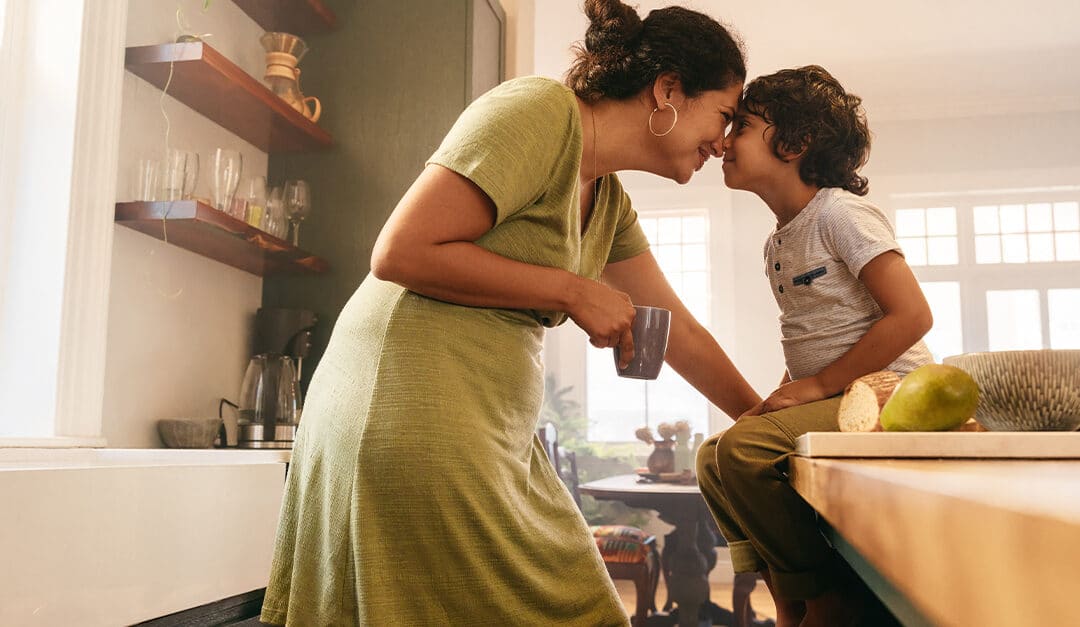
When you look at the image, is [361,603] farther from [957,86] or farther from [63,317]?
[957,86]

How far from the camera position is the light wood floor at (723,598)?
199 inches

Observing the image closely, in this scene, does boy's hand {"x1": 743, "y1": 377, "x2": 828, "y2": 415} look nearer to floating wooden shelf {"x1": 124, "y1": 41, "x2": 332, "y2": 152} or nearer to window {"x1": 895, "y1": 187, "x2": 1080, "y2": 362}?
floating wooden shelf {"x1": 124, "y1": 41, "x2": 332, "y2": 152}

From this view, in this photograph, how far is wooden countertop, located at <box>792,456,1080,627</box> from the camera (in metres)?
0.16

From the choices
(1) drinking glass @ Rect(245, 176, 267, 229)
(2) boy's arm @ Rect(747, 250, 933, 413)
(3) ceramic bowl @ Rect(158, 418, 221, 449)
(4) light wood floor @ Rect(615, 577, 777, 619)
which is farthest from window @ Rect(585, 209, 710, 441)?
(2) boy's arm @ Rect(747, 250, 933, 413)

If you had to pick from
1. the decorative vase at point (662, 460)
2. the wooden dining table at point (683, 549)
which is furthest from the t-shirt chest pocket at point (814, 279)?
the decorative vase at point (662, 460)

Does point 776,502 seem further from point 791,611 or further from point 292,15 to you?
point 292,15

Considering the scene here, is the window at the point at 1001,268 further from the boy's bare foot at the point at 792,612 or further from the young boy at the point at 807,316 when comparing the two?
the boy's bare foot at the point at 792,612

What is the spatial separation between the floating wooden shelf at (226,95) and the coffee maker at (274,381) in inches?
19.9

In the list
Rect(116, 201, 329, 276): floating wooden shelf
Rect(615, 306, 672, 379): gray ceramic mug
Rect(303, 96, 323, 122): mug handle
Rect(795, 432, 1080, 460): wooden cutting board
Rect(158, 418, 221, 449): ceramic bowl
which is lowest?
Rect(158, 418, 221, 449): ceramic bowl

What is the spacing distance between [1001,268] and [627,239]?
517 centimetres

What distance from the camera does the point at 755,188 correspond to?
1.68m

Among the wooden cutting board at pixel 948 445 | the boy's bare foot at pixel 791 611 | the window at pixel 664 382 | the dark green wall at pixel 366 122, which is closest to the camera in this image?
the wooden cutting board at pixel 948 445

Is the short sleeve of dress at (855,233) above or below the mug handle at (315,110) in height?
below

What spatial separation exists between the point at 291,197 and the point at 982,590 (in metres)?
2.49
